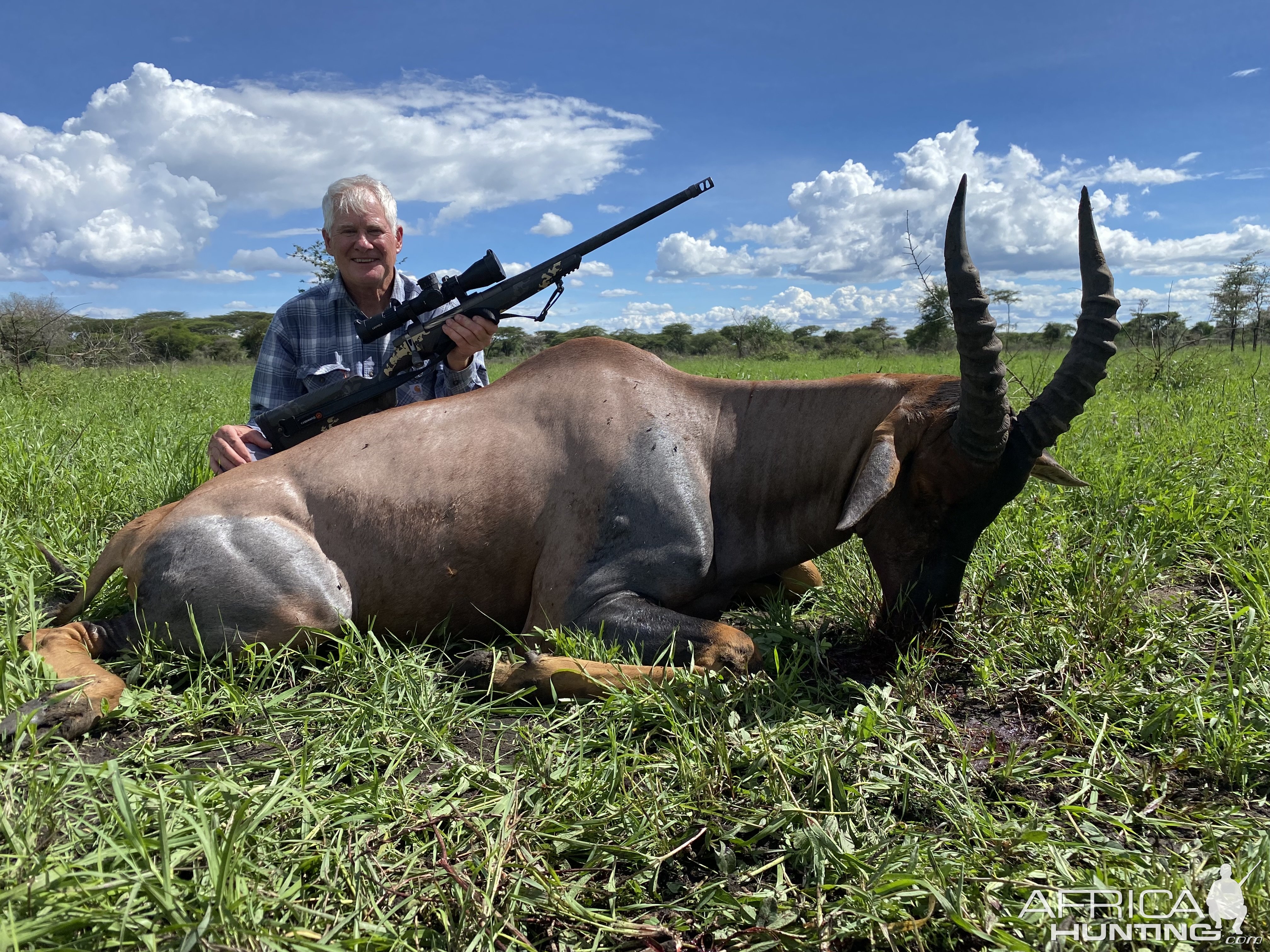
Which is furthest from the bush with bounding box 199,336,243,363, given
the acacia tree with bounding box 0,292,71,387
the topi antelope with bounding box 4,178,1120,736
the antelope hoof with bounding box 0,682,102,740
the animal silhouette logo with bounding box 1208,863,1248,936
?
the animal silhouette logo with bounding box 1208,863,1248,936

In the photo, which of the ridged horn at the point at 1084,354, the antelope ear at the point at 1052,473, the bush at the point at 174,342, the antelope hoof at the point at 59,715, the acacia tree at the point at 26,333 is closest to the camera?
the antelope hoof at the point at 59,715

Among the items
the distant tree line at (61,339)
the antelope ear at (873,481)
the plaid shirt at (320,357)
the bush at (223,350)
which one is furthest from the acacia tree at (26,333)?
the bush at (223,350)

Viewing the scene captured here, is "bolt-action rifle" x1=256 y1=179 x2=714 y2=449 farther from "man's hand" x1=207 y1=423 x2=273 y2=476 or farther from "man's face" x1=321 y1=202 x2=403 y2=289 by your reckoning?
"man's face" x1=321 y1=202 x2=403 y2=289

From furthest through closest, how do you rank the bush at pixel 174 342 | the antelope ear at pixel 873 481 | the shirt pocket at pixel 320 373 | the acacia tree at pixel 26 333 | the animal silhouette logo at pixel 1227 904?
the bush at pixel 174 342, the acacia tree at pixel 26 333, the shirt pocket at pixel 320 373, the antelope ear at pixel 873 481, the animal silhouette logo at pixel 1227 904

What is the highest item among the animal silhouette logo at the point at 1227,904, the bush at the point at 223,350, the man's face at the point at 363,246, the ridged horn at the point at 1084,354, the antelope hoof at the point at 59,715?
the bush at the point at 223,350

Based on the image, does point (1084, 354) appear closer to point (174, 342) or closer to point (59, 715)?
point (59, 715)

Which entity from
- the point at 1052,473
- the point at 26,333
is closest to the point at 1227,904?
the point at 1052,473

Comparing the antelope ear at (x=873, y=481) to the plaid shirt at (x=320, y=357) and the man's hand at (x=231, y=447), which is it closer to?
the plaid shirt at (x=320, y=357)

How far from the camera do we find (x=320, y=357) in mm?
5727

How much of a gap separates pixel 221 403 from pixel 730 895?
11009 mm

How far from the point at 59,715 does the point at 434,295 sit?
3.01 meters

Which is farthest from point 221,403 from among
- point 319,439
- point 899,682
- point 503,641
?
point 899,682

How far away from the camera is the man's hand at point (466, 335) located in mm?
4828

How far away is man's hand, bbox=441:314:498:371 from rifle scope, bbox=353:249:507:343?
209mm
